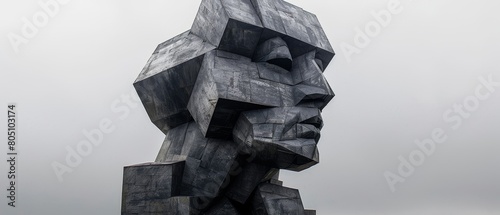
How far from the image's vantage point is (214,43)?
955 centimetres

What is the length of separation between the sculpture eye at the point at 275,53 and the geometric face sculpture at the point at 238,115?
0.07 ft

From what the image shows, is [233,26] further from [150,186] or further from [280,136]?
[150,186]

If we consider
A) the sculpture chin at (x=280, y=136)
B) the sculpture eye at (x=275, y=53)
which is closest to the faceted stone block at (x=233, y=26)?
the sculpture eye at (x=275, y=53)

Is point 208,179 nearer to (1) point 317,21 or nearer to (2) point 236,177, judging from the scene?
(2) point 236,177

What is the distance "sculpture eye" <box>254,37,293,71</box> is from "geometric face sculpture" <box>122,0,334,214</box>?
0.8 inches

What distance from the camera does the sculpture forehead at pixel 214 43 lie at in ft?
30.9

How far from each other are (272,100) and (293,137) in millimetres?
885

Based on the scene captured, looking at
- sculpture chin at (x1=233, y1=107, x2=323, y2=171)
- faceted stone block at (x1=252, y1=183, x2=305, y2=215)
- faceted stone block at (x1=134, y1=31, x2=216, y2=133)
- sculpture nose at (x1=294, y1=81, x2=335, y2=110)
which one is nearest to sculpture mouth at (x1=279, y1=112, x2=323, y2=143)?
sculpture chin at (x1=233, y1=107, x2=323, y2=171)

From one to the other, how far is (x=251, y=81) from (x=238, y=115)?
724 millimetres

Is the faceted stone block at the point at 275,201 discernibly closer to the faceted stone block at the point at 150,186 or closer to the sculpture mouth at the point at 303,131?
the sculpture mouth at the point at 303,131

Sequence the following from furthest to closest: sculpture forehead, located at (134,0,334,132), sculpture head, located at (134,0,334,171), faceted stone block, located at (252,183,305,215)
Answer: sculpture forehead, located at (134,0,334,132), faceted stone block, located at (252,183,305,215), sculpture head, located at (134,0,334,171)

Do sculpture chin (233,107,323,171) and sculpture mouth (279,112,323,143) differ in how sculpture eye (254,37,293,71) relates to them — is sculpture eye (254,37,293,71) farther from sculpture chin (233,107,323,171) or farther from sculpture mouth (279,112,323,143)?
sculpture mouth (279,112,323,143)

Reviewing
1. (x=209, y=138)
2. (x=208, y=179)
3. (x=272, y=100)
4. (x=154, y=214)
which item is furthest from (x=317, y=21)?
(x=154, y=214)

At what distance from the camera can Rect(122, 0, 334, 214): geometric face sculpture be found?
8883 millimetres
